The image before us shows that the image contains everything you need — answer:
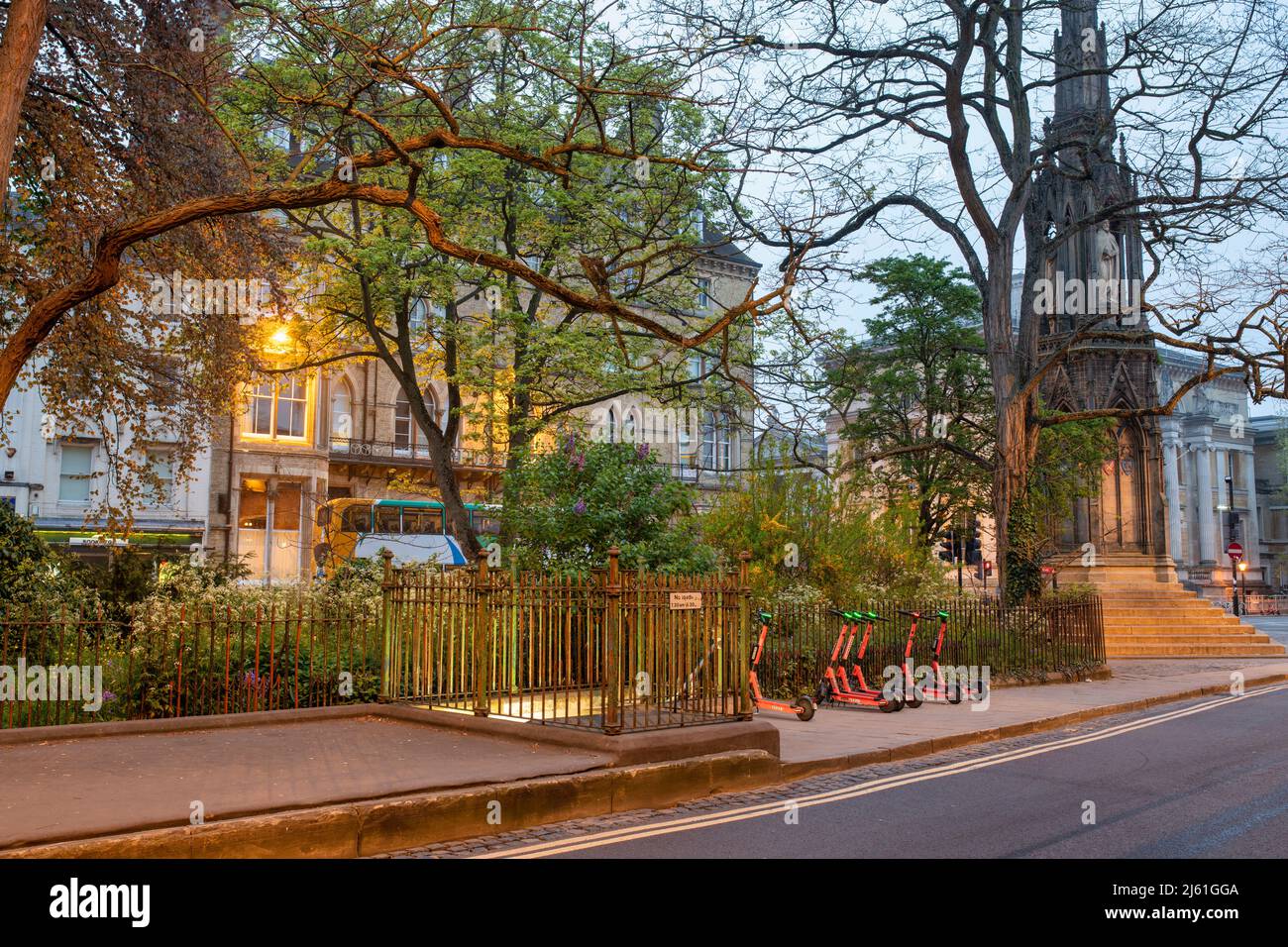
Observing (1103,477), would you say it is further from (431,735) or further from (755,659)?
(431,735)

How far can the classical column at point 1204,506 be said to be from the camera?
91.2 metres

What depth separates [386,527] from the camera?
45.8 meters

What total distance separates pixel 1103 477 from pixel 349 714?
88.7 feet

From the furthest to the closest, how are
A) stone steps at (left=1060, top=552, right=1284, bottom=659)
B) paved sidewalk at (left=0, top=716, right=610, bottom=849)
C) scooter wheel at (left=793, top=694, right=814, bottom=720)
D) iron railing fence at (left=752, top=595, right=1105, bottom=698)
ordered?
stone steps at (left=1060, top=552, right=1284, bottom=659), iron railing fence at (left=752, top=595, right=1105, bottom=698), scooter wheel at (left=793, top=694, right=814, bottom=720), paved sidewalk at (left=0, top=716, right=610, bottom=849)

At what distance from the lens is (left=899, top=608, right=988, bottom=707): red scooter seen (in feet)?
52.1

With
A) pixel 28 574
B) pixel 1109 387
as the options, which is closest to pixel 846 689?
pixel 28 574

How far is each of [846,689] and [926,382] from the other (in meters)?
18.4

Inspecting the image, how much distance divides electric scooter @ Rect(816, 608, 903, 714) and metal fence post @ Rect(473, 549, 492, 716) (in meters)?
5.97

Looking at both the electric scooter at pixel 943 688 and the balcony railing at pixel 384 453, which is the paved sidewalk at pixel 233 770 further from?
the balcony railing at pixel 384 453

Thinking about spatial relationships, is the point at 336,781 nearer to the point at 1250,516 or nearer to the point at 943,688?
the point at 943,688

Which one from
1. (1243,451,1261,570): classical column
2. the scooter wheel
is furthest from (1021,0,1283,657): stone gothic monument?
(1243,451,1261,570): classical column

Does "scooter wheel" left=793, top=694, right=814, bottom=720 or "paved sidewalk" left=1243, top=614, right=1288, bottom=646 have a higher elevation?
"scooter wheel" left=793, top=694, right=814, bottom=720

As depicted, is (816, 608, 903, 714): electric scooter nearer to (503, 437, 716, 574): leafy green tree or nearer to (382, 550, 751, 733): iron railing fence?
(503, 437, 716, 574): leafy green tree

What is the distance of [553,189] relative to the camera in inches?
854
